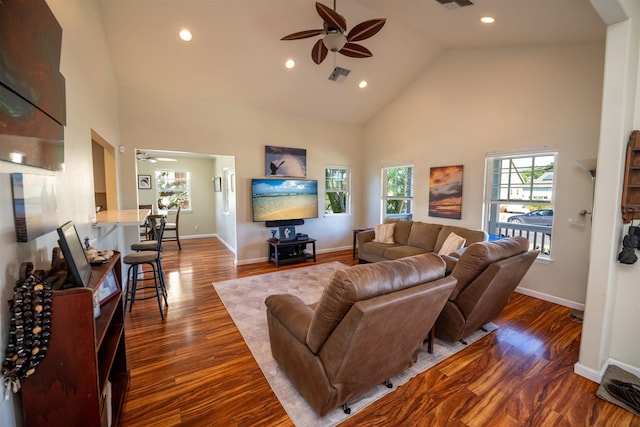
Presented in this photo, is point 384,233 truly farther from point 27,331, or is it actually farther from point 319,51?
point 27,331

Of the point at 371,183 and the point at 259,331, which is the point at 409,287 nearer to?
the point at 259,331

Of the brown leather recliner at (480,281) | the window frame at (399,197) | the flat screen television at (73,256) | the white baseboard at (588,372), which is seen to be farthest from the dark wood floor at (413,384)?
the window frame at (399,197)

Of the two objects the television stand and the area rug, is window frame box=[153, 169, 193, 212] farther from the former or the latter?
the area rug

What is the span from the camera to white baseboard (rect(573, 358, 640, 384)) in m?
2.11

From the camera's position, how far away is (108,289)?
181 cm

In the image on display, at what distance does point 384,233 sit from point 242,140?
3.21 m

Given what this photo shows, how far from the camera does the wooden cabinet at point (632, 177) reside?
200cm

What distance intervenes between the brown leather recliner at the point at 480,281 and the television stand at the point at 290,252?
3.22 m

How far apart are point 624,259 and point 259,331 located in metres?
3.18

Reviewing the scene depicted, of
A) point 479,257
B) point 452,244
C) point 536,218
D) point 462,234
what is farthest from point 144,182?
point 536,218

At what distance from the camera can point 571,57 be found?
333cm

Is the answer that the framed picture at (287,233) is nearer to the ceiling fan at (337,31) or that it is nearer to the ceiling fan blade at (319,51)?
the ceiling fan blade at (319,51)

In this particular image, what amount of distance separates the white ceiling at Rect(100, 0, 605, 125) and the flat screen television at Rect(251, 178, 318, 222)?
1511 millimetres

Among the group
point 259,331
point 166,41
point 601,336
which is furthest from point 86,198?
point 601,336
